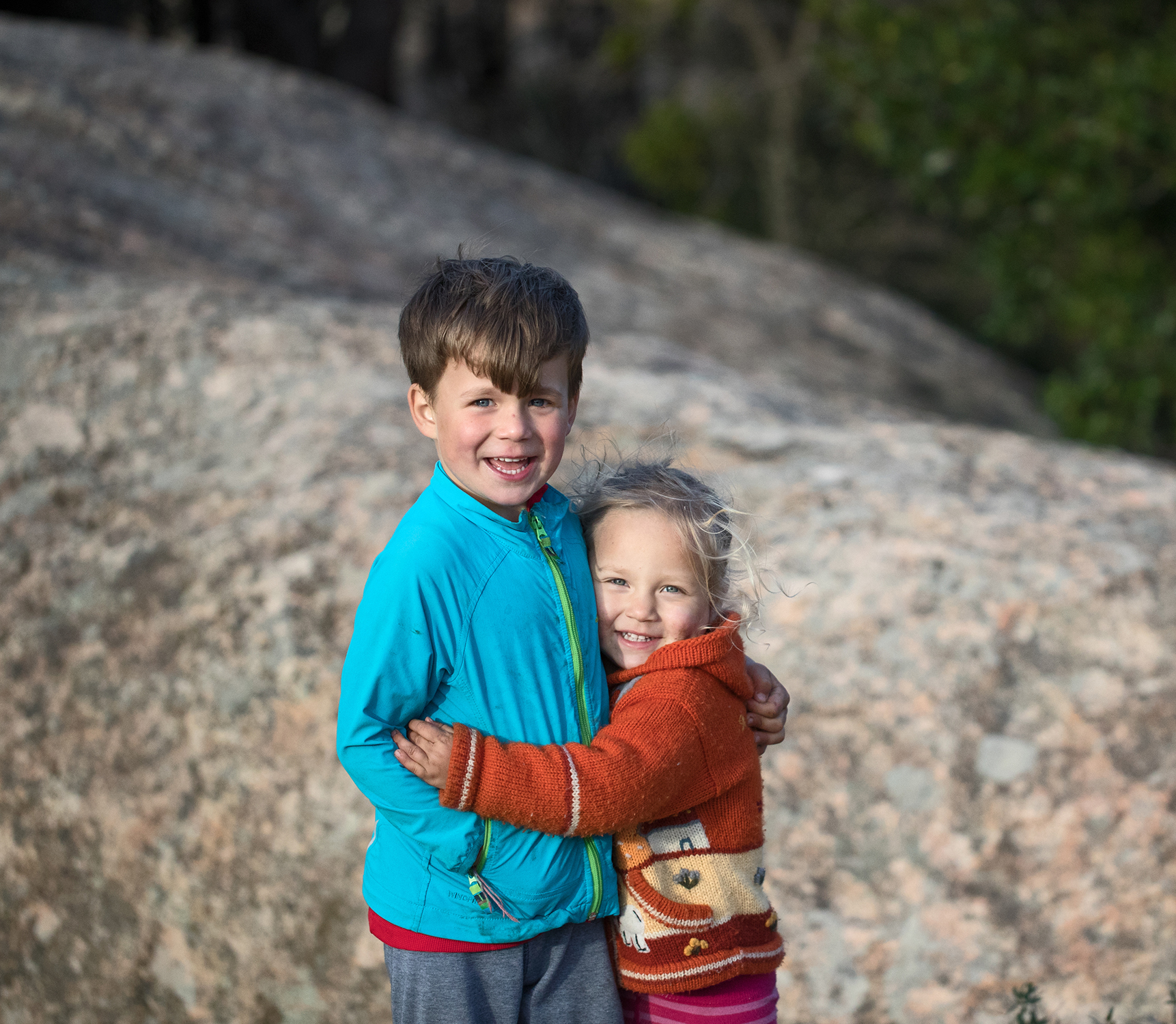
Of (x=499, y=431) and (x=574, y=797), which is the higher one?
(x=499, y=431)

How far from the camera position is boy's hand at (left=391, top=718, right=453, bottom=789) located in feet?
4.67

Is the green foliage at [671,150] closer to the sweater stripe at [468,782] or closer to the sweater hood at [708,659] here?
the sweater hood at [708,659]

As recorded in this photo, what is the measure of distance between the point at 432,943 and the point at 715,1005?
43 centimetres

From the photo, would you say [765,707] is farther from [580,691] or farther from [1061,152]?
[1061,152]

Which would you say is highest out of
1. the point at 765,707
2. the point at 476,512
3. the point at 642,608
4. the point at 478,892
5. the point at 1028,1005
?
the point at 476,512

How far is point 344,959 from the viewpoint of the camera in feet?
7.77

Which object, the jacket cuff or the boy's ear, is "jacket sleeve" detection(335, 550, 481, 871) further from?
the boy's ear

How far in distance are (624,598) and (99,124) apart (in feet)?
13.8

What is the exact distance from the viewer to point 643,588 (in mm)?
1638

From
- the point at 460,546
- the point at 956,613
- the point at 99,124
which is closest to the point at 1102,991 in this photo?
the point at 956,613

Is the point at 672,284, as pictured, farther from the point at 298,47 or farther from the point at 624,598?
the point at 298,47

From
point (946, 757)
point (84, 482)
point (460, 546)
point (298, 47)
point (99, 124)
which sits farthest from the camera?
point (298, 47)

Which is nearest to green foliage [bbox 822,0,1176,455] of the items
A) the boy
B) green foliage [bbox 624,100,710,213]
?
the boy

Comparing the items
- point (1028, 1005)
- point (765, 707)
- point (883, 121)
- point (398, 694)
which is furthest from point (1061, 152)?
point (398, 694)
